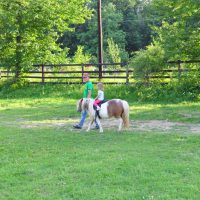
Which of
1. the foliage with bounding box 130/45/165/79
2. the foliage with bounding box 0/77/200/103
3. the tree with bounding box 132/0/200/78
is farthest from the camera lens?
the foliage with bounding box 130/45/165/79

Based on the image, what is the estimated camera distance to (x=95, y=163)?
8070 millimetres

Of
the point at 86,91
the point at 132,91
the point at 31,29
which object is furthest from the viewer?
the point at 31,29

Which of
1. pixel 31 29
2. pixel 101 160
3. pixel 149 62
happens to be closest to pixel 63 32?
pixel 31 29

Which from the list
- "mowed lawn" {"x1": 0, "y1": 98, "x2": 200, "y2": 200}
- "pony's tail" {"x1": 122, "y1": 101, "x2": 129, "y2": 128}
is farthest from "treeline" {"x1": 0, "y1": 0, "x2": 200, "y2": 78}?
"pony's tail" {"x1": 122, "y1": 101, "x2": 129, "y2": 128}

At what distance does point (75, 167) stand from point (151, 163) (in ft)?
4.82

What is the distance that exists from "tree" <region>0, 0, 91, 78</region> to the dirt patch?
11137 mm

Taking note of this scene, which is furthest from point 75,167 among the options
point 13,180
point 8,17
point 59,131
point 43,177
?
point 8,17

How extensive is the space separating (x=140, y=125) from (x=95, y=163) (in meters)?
5.52

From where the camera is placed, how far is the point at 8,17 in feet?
79.4

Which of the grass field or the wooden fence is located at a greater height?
the wooden fence

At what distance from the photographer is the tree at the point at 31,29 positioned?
80.0ft

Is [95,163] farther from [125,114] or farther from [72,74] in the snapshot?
[72,74]

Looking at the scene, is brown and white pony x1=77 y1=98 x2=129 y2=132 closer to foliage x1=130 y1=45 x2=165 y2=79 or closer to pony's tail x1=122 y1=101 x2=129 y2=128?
pony's tail x1=122 y1=101 x2=129 y2=128

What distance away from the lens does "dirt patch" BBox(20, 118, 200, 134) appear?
41.1ft
